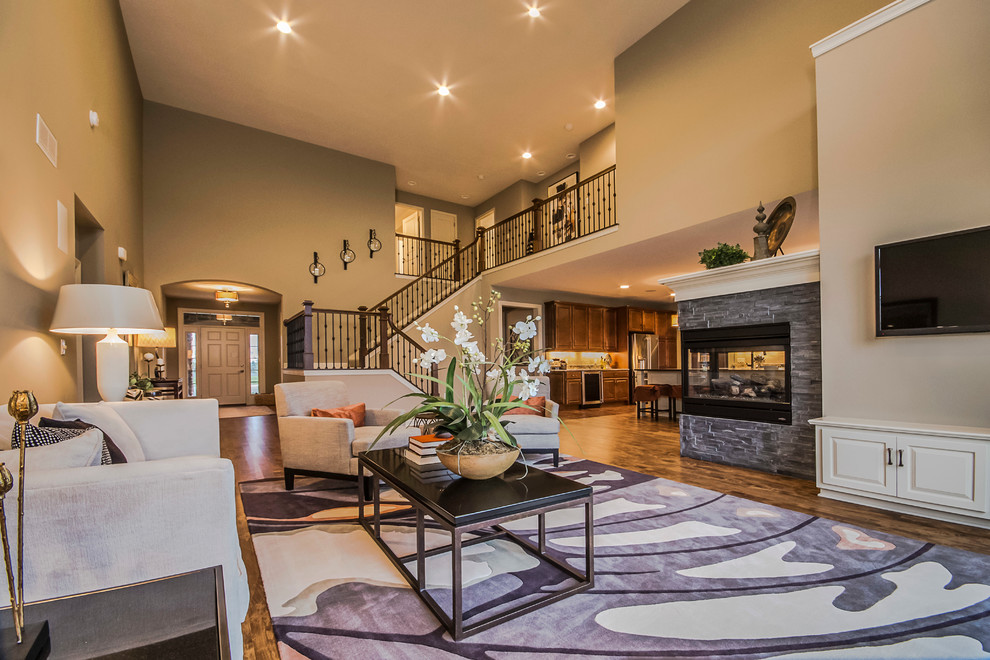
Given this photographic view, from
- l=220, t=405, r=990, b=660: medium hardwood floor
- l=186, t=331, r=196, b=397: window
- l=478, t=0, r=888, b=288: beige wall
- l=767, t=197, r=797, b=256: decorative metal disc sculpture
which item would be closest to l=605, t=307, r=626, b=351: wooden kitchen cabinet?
l=220, t=405, r=990, b=660: medium hardwood floor

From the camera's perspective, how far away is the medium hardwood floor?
82.3 inches

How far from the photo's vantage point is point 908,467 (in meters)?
2.86

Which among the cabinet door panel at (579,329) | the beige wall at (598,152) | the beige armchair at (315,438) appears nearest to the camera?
the beige armchair at (315,438)

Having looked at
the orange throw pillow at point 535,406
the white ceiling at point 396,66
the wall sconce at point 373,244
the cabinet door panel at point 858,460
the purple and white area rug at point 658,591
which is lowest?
the purple and white area rug at point 658,591

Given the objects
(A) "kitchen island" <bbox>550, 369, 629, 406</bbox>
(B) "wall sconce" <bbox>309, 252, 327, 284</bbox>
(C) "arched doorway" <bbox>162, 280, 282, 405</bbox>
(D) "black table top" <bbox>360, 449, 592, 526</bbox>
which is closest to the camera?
(D) "black table top" <bbox>360, 449, 592, 526</bbox>

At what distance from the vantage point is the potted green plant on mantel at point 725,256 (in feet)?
14.1

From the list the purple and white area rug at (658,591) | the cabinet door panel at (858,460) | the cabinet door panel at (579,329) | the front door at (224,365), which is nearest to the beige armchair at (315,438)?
the purple and white area rug at (658,591)

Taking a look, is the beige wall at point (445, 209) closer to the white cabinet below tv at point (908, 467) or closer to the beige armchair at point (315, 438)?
the beige armchair at point (315, 438)

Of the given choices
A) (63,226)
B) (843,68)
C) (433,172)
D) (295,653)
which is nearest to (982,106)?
(843,68)

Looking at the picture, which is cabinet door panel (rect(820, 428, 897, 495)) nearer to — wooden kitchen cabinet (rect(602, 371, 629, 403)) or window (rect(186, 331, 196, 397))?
wooden kitchen cabinet (rect(602, 371, 629, 403))

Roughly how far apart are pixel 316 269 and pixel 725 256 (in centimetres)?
650

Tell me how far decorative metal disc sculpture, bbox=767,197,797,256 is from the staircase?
2123mm

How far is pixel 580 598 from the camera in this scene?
1852 mm

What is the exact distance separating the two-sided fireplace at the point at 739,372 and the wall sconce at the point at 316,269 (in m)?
6.12
